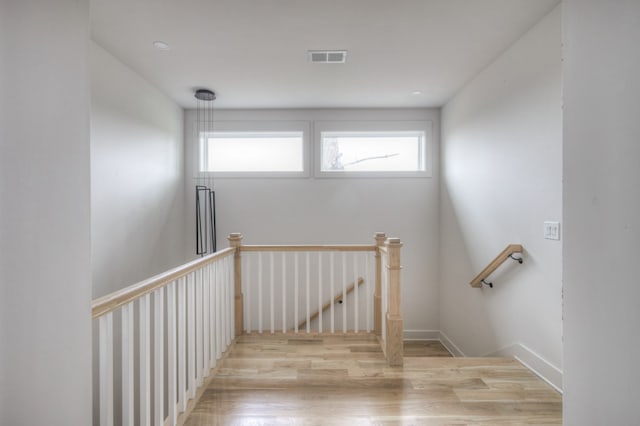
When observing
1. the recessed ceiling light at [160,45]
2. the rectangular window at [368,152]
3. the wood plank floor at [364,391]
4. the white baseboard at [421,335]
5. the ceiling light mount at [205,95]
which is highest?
the recessed ceiling light at [160,45]

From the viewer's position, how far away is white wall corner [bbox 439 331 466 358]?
146 inches

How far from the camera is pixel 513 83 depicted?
8.61 feet

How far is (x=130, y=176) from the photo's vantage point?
3004mm

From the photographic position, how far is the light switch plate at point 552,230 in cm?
213

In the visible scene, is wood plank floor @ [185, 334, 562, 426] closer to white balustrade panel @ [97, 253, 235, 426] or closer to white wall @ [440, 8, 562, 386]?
white balustrade panel @ [97, 253, 235, 426]

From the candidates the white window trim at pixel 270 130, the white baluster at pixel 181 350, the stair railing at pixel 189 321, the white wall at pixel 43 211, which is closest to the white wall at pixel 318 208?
the white window trim at pixel 270 130

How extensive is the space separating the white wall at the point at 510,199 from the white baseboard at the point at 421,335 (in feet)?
1.12

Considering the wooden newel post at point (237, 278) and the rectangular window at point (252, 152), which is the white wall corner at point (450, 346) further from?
the rectangular window at point (252, 152)

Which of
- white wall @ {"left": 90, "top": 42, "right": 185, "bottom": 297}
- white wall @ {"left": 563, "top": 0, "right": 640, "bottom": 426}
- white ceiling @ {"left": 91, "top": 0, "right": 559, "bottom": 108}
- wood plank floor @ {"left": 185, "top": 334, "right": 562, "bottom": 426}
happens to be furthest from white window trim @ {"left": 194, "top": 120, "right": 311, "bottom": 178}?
white wall @ {"left": 563, "top": 0, "right": 640, "bottom": 426}

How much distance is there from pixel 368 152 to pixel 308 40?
204 cm

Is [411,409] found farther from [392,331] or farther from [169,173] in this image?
[169,173]

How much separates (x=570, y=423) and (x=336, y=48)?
2599 millimetres

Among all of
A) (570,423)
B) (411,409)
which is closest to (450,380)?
(411,409)

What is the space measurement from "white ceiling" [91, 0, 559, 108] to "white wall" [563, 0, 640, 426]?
1.54m
